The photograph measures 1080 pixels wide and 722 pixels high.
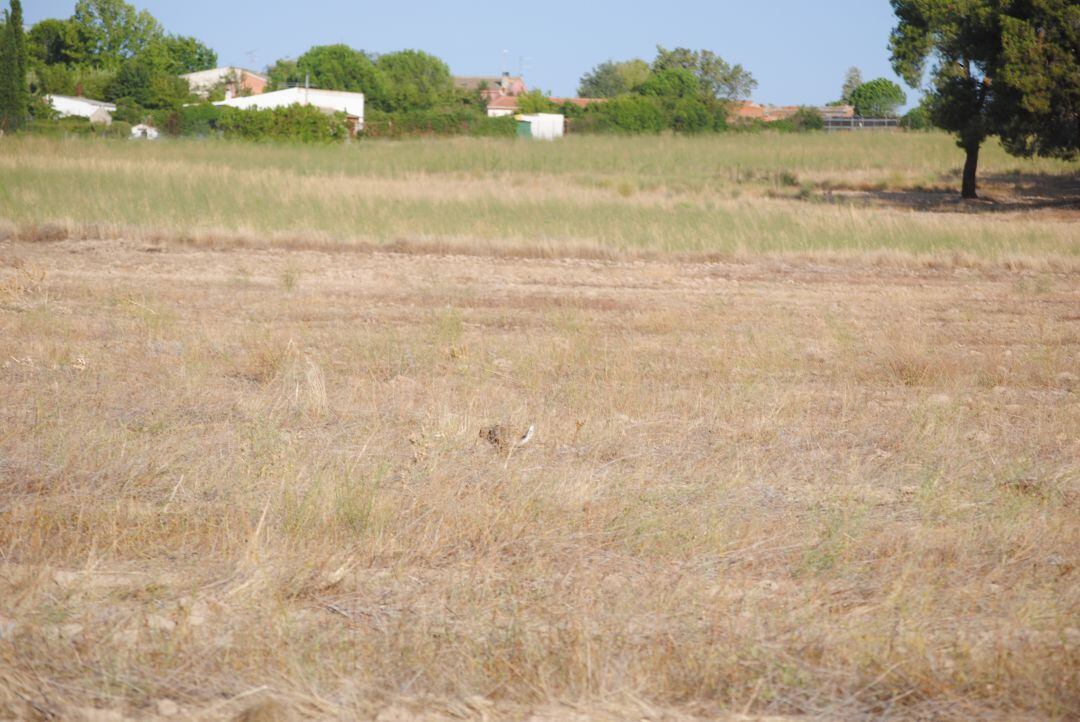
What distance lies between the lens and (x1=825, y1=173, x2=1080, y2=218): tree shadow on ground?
25.9 meters

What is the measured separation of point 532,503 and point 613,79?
14501 centimetres

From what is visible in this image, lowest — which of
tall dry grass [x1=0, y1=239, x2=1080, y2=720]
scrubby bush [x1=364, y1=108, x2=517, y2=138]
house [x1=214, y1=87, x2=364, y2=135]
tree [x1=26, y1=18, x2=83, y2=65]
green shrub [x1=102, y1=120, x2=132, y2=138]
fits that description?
tall dry grass [x1=0, y1=239, x2=1080, y2=720]

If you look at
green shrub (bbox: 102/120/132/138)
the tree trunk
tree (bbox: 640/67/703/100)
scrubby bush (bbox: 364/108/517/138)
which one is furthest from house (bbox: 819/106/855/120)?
the tree trunk

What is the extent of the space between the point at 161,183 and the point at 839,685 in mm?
20412

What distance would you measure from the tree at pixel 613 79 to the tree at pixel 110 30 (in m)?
58.1

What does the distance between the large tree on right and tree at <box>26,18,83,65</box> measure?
262 feet

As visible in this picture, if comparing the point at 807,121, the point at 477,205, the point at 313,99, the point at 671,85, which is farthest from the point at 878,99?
the point at 477,205

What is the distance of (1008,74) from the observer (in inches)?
881

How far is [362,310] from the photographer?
35.4 ft

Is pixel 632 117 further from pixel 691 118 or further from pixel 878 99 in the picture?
pixel 878 99

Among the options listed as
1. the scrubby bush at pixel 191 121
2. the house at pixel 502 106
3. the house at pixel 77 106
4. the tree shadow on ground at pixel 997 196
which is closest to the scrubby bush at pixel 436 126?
the scrubby bush at pixel 191 121

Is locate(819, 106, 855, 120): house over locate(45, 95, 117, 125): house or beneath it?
over

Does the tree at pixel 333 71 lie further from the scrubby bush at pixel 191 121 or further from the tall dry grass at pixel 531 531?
the tall dry grass at pixel 531 531

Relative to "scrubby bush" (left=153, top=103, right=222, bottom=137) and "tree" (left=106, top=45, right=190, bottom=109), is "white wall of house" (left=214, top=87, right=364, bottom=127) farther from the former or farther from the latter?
"scrubby bush" (left=153, top=103, right=222, bottom=137)
